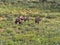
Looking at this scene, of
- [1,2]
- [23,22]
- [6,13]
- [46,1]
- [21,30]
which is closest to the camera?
[21,30]

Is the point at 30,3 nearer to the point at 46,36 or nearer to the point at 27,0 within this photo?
the point at 27,0

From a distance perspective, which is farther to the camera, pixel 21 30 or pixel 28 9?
pixel 28 9

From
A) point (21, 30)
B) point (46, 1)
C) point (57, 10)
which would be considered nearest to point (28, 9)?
point (57, 10)

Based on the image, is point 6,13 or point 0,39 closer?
point 0,39

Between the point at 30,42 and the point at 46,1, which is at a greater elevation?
the point at 30,42

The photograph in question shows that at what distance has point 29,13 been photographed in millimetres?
30969

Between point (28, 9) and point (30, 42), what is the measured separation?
1736 cm

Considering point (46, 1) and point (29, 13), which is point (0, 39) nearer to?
point (29, 13)

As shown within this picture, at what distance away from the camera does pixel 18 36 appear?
18.1m

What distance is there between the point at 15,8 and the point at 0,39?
56.0 ft

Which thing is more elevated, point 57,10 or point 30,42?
point 30,42

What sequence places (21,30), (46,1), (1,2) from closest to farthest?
(21,30)
(1,2)
(46,1)

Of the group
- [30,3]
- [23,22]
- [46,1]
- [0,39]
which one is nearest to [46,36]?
[0,39]

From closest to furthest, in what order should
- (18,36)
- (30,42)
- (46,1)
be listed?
(30,42) < (18,36) < (46,1)
